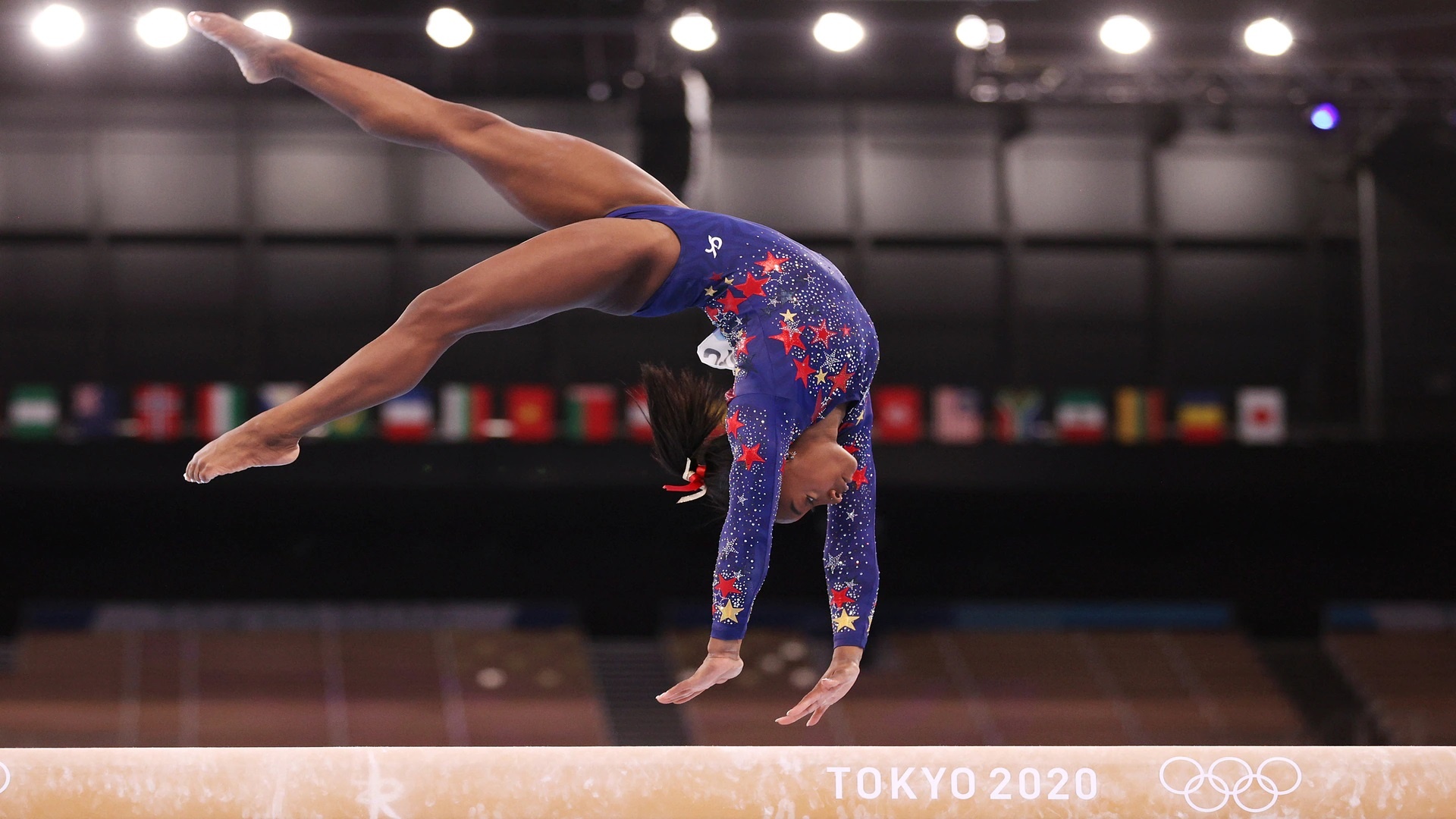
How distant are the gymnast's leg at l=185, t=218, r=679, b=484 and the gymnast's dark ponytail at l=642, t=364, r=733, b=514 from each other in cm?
38

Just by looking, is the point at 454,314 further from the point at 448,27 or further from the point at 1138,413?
the point at 1138,413

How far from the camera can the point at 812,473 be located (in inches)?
140

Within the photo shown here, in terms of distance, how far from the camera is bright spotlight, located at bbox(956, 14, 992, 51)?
27.4ft

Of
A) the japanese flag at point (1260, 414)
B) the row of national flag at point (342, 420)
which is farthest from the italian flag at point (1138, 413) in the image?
the row of national flag at point (342, 420)

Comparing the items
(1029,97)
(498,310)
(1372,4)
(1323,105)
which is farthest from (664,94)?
(498,310)

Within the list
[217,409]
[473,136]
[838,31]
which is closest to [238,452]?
[473,136]

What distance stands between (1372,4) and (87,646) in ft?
35.7

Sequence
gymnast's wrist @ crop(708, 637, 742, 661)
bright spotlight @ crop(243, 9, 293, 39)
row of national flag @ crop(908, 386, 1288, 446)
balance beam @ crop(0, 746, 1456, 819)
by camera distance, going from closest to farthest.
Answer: balance beam @ crop(0, 746, 1456, 819) → gymnast's wrist @ crop(708, 637, 742, 661) → bright spotlight @ crop(243, 9, 293, 39) → row of national flag @ crop(908, 386, 1288, 446)

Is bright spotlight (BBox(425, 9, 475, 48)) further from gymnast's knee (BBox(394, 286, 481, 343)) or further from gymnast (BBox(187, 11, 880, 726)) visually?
gymnast's knee (BBox(394, 286, 481, 343))

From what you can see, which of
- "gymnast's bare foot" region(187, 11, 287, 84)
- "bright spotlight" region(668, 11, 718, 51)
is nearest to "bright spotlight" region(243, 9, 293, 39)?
"bright spotlight" region(668, 11, 718, 51)

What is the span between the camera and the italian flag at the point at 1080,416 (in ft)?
35.5

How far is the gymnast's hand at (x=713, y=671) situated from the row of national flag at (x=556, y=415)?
21.9 ft

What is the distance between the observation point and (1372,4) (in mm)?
9578

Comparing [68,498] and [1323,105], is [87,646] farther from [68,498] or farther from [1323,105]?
[1323,105]
